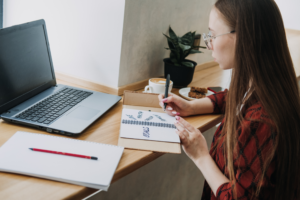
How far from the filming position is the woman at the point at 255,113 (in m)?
0.67

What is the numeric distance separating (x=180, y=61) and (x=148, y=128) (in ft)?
1.74

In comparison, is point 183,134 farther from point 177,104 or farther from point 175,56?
point 175,56

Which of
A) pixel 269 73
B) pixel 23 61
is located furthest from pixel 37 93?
pixel 269 73

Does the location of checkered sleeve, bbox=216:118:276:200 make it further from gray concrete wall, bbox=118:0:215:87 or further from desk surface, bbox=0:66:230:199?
gray concrete wall, bbox=118:0:215:87

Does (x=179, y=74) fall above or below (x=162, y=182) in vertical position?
above

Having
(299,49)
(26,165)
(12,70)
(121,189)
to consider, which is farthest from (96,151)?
(299,49)

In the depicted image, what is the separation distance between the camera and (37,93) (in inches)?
37.9

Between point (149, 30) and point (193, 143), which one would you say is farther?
point (149, 30)

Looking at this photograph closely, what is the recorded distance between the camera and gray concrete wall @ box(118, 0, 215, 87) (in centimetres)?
110

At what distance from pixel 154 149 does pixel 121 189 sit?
0.64 m

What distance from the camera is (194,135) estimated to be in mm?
805

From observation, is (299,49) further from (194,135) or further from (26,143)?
(26,143)

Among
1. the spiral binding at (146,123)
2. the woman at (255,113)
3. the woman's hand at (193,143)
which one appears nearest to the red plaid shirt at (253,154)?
the woman at (255,113)

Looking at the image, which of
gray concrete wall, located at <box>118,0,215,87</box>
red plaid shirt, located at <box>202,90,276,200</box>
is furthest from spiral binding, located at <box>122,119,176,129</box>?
gray concrete wall, located at <box>118,0,215,87</box>
